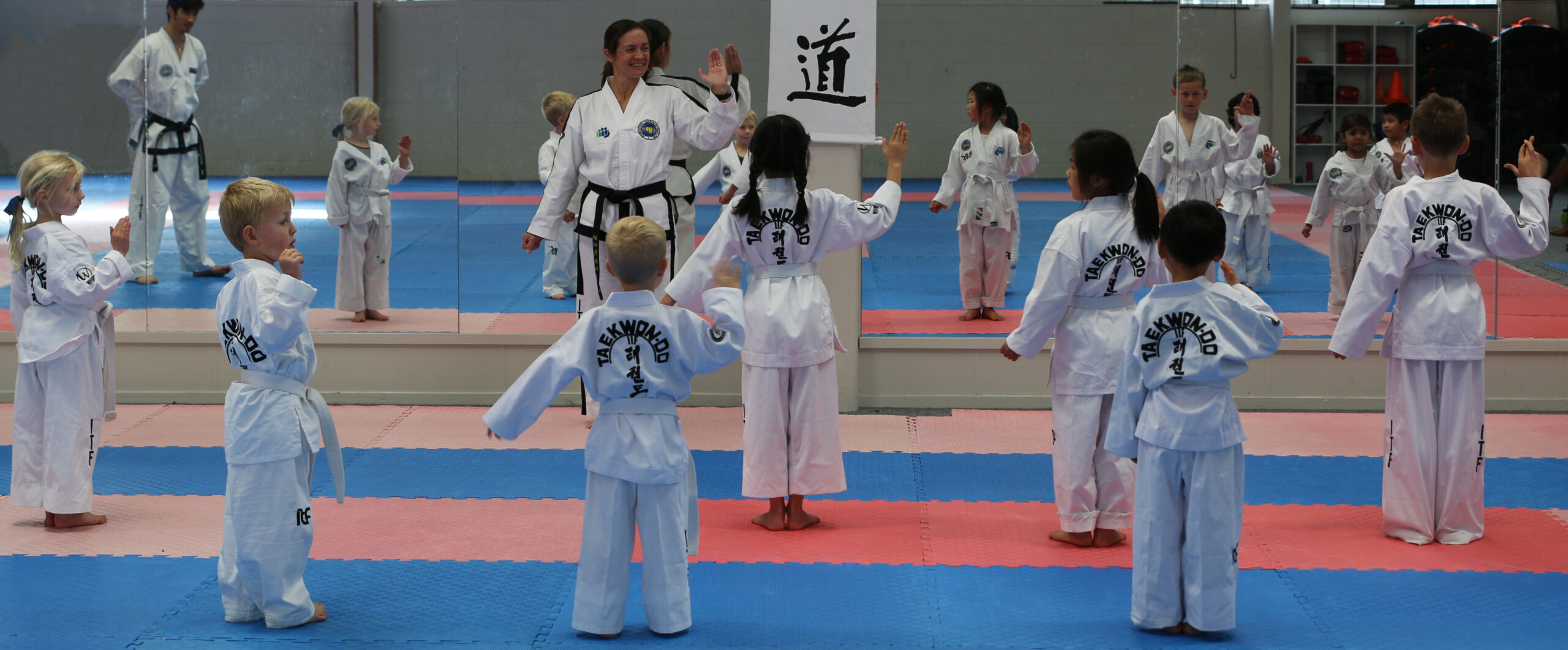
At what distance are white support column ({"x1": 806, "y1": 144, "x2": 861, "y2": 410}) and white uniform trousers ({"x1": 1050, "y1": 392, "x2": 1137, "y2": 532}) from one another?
1.85 meters

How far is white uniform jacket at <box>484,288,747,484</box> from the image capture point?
3320 millimetres

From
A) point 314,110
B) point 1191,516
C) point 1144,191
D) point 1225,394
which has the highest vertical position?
point 314,110

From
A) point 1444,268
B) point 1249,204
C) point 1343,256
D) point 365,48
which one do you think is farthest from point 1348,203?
point 365,48

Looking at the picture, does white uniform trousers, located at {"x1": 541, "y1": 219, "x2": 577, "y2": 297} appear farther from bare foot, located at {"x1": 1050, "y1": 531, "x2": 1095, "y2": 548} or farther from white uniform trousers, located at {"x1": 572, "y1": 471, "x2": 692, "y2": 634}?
white uniform trousers, located at {"x1": 572, "y1": 471, "x2": 692, "y2": 634}

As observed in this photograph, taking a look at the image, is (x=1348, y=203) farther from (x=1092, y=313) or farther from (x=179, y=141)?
(x=179, y=141)

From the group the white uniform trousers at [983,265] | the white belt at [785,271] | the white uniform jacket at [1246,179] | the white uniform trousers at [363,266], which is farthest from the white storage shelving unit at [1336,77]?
the white uniform trousers at [363,266]

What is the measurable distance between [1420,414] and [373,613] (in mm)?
3477

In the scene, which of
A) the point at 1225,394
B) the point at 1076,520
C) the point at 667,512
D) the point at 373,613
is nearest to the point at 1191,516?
the point at 1225,394

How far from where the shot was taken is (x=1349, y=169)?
6.56m

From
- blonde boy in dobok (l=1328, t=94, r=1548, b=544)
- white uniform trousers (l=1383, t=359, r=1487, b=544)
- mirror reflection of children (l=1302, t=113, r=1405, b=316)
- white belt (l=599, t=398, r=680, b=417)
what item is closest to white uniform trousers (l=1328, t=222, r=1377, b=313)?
mirror reflection of children (l=1302, t=113, r=1405, b=316)

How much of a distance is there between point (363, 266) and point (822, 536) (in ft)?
11.2

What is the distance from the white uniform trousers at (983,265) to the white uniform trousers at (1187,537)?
11.0 ft

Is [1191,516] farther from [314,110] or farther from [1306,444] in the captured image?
[314,110]

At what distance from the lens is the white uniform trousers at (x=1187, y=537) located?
11.1ft
